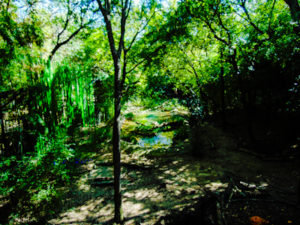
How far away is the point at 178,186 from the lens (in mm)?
5504

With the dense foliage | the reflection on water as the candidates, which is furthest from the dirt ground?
the reflection on water

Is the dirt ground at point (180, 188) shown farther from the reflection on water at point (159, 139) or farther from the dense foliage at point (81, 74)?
the reflection on water at point (159, 139)

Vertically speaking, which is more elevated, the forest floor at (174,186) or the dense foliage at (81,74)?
the dense foliage at (81,74)

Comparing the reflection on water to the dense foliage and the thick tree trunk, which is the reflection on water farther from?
the thick tree trunk

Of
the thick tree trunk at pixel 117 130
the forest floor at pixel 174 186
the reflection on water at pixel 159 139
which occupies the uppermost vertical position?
the thick tree trunk at pixel 117 130

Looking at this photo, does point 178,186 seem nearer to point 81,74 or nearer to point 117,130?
point 117,130

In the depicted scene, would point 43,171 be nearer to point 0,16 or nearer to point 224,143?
point 0,16

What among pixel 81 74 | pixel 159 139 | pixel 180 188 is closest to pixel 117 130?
pixel 81 74

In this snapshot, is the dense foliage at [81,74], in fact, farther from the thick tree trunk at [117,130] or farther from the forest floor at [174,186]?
the forest floor at [174,186]

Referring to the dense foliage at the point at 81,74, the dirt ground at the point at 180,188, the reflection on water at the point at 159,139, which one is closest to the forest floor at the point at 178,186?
the dirt ground at the point at 180,188

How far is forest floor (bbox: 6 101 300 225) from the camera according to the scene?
11.6ft

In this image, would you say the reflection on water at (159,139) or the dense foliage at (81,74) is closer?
the dense foliage at (81,74)

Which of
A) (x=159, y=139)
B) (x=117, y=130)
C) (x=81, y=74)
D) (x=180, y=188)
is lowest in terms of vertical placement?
(x=180, y=188)

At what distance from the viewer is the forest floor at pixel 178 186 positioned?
355 centimetres
